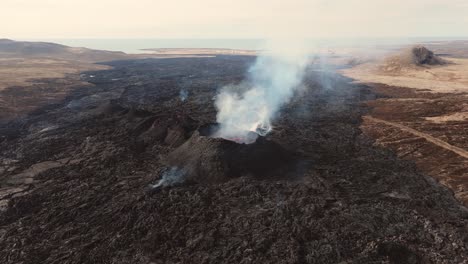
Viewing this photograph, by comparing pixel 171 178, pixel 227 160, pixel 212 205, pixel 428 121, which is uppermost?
pixel 227 160

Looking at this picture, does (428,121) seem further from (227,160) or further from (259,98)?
(227,160)

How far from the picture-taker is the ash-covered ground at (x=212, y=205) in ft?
64.8

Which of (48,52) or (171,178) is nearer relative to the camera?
(171,178)

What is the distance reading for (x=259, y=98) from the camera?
5959 cm

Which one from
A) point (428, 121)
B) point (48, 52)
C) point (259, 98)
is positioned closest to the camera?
point (428, 121)

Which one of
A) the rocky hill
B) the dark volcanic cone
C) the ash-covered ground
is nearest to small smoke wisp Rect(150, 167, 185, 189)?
the dark volcanic cone

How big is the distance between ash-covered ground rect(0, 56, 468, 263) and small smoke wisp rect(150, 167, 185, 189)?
64 centimetres

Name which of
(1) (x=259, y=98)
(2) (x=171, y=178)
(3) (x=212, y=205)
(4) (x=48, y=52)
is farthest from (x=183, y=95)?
(4) (x=48, y=52)

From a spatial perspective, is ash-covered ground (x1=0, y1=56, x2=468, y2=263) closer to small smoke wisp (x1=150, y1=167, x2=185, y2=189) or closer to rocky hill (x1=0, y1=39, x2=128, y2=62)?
small smoke wisp (x1=150, y1=167, x2=185, y2=189)

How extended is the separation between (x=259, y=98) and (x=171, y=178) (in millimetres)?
33184

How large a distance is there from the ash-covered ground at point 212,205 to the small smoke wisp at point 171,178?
2.10 ft

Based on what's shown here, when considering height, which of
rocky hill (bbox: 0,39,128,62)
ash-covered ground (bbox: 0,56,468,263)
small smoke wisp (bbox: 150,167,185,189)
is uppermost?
rocky hill (bbox: 0,39,128,62)

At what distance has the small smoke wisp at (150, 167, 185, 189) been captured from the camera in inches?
1103

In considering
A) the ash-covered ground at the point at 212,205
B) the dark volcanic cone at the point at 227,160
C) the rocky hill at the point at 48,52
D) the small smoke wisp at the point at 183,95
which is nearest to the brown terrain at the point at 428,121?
the ash-covered ground at the point at 212,205
